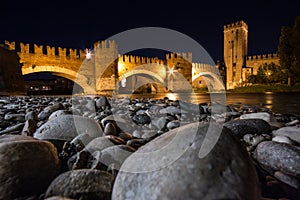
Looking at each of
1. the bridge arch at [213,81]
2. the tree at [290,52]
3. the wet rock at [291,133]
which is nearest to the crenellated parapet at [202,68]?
the bridge arch at [213,81]

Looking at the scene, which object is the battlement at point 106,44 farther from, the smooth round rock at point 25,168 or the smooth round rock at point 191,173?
the smooth round rock at point 191,173

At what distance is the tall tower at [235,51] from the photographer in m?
42.1

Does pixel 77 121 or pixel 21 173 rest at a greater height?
pixel 77 121

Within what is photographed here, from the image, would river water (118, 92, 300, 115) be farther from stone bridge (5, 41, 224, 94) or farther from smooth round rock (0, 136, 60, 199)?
stone bridge (5, 41, 224, 94)

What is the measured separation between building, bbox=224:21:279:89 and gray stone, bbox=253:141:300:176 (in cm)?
4317

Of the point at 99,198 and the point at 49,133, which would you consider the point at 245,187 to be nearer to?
the point at 99,198

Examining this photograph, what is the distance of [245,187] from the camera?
26.2 inches

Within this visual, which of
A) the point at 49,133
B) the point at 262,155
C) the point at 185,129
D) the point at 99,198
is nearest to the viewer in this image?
the point at 99,198

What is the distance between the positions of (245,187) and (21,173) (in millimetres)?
920

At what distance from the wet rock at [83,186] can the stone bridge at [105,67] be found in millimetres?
16190

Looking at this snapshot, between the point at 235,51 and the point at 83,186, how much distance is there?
155ft

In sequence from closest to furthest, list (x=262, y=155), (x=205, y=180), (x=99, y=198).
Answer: (x=205, y=180) → (x=99, y=198) → (x=262, y=155)

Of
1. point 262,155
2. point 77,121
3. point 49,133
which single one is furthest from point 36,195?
point 262,155

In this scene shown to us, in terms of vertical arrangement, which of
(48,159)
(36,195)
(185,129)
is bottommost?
(36,195)
